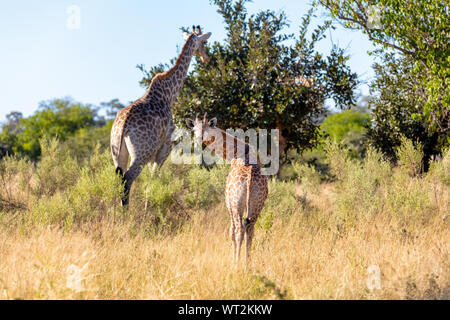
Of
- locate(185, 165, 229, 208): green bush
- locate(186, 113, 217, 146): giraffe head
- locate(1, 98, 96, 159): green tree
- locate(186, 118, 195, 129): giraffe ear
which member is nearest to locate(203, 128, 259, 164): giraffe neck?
locate(186, 113, 217, 146): giraffe head

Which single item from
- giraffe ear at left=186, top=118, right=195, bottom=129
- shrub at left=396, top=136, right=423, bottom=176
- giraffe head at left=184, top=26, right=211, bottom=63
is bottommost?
shrub at left=396, top=136, right=423, bottom=176

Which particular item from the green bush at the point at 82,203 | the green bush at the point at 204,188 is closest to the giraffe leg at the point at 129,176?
the green bush at the point at 82,203

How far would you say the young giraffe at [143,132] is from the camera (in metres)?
7.55

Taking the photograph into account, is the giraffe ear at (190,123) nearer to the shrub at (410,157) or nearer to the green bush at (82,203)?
the green bush at (82,203)

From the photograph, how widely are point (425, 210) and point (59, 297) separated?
20.4ft

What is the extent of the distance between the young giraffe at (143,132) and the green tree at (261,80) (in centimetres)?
290

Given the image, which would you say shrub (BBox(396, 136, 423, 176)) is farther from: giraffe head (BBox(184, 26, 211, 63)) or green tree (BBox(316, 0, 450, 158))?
giraffe head (BBox(184, 26, 211, 63))

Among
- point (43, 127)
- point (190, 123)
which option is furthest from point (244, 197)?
point (43, 127)

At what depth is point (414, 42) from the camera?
27.9ft

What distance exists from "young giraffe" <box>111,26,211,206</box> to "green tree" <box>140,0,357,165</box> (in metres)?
2.90

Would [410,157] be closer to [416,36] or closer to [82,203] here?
[416,36]

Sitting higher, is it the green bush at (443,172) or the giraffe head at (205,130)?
the giraffe head at (205,130)

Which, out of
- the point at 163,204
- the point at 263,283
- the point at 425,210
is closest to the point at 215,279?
the point at 263,283

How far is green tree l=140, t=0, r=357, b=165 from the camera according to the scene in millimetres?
11336
